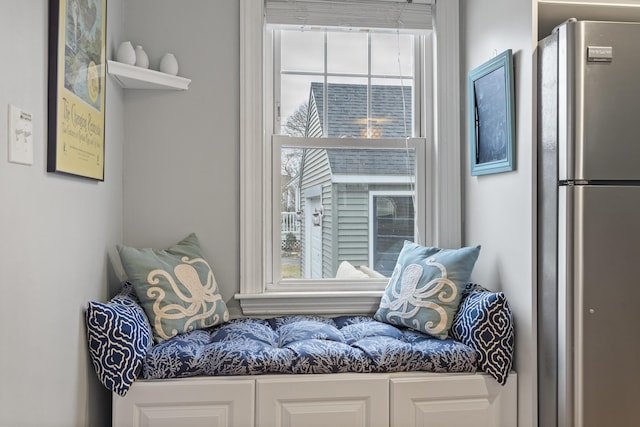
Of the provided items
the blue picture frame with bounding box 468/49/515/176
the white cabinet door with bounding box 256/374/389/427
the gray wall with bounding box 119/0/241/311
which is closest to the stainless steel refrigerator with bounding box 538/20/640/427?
the blue picture frame with bounding box 468/49/515/176

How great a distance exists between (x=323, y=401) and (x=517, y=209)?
1032 millimetres

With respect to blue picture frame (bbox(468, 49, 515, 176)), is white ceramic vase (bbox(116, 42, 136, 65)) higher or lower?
higher

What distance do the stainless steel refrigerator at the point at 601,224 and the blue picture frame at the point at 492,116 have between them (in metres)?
0.26

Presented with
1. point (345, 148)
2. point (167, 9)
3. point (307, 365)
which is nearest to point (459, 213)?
point (345, 148)

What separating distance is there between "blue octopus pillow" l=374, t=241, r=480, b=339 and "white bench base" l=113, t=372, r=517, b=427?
0.82 feet

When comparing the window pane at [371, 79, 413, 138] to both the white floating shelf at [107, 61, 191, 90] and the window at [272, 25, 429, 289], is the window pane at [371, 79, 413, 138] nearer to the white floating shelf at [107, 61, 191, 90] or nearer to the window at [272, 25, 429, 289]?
the window at [272, 25, 429, 289]

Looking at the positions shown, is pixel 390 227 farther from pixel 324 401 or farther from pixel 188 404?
pixel 188 404

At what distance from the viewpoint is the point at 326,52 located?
2.44m

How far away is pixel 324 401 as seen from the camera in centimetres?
174

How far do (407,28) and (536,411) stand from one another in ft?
5.99

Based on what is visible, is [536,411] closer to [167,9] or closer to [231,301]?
[231,301]

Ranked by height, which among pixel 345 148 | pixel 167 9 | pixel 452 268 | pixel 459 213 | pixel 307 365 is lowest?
pixel 307 365

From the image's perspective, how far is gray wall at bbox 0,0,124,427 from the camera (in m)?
1.14

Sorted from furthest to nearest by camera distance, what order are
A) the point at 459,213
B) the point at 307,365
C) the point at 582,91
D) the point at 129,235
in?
the point at 459,213, the point at 129,235, the point at 307,365, the point at 582,91
